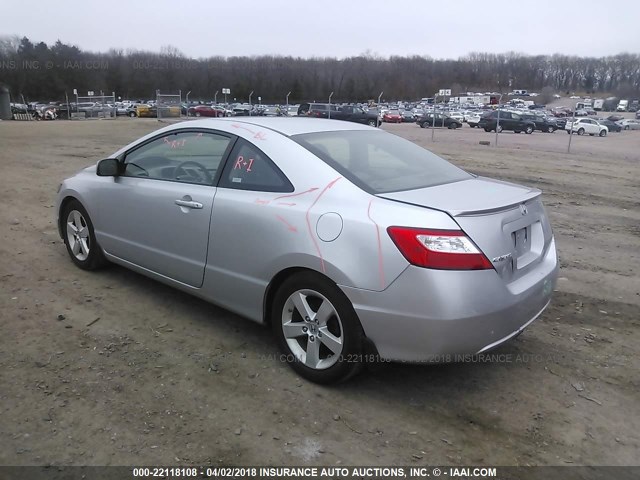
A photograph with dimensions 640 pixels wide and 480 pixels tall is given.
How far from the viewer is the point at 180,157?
4.11 metres

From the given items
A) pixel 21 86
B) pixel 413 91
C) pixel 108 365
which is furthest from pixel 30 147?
pixel 413 91

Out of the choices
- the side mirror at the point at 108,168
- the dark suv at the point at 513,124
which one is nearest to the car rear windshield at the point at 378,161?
the side mirror at the point at 108,168

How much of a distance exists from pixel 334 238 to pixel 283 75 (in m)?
103

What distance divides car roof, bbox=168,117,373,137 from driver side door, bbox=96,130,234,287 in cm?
9

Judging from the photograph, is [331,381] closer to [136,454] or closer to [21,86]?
[136,454]

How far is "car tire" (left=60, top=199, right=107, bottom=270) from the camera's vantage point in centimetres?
479

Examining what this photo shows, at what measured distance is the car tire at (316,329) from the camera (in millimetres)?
2936

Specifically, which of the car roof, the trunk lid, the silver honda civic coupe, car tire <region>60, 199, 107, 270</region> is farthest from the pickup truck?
the trunk lid

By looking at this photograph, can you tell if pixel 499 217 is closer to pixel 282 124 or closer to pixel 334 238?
pixel 334 238

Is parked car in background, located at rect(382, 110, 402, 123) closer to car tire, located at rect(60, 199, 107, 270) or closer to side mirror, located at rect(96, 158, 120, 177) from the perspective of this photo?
car tire, located at rect(60, 199, 107, 270)

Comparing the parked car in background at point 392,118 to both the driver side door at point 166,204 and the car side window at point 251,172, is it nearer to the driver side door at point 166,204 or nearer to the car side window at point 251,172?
the driver side door at point 166,204

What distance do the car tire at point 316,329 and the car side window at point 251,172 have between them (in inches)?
24.5

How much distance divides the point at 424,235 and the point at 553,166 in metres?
14.1

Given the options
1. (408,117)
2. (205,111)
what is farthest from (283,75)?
(205,111)
